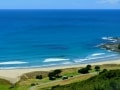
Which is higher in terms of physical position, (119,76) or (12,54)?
(12,54)

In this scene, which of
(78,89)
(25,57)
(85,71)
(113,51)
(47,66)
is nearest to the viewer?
(78,89)

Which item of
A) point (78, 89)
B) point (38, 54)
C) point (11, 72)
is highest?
point (38, 54)

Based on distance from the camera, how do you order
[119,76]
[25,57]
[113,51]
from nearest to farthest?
[119,76] → [25,57] → [113,51]

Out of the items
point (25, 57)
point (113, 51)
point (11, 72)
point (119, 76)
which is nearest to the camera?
point (119, 76)

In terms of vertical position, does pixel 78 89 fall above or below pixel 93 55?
below

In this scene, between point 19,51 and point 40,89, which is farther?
point 19,51

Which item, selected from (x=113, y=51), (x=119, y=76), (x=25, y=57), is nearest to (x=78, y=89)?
A: (x=119, y=76)

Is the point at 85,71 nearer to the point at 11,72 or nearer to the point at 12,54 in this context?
the point at 11,72

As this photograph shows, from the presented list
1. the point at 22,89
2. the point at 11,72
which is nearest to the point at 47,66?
the point at 11,72

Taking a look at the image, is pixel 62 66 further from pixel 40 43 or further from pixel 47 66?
pixel 40 43
